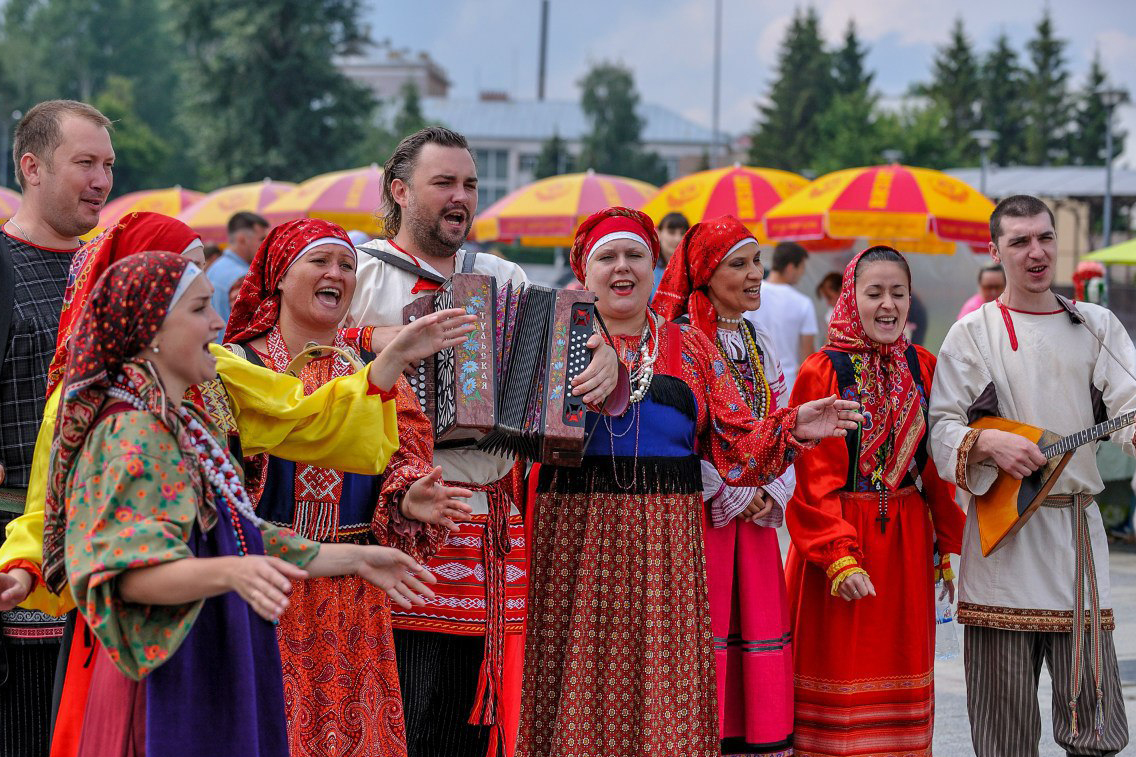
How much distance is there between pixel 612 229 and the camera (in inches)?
175

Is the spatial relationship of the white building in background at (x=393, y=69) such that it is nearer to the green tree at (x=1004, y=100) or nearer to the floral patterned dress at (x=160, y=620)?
the green tree at (x=1004, y=100)

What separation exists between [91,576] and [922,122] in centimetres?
5853

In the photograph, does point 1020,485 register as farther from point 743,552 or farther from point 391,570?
point 391,570

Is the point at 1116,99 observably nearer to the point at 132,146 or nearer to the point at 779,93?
the point at 779,93

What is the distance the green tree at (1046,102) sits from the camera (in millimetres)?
63125

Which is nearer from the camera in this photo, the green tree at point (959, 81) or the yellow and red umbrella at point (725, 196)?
the yellow and red umbrella at point (725, 196)

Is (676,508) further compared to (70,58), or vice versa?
(70,58)

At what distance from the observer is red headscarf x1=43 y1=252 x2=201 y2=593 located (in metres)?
2.71

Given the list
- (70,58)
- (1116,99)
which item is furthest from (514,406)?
(70,58)

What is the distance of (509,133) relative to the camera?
89.4 metres

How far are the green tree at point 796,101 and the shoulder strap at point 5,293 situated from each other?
59804 mm

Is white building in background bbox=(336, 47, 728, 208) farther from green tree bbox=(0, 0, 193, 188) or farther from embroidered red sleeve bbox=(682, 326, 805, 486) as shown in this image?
embroidered red sleeve bbox=(682, 326, 805, 486)

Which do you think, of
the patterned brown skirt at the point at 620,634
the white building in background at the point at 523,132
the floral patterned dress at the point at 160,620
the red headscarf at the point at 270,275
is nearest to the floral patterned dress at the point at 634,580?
the patterned brown skirt at the point at 620,634

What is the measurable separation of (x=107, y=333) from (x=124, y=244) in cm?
47
